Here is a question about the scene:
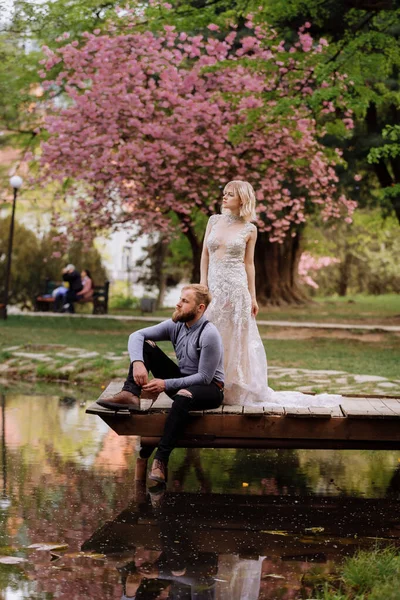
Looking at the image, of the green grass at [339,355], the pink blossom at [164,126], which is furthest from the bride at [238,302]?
the pink blossom at [164,126]

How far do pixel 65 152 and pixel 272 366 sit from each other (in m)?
11.5

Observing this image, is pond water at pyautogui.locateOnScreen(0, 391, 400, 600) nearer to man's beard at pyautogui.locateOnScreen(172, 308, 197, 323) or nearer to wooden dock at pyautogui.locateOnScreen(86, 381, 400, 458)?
wooden dock at pyautogui.locateOnScreen(86, 381, 400, 458)

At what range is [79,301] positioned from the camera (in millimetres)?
33094

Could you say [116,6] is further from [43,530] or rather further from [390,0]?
[43,530]

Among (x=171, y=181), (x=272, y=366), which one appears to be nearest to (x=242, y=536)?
(x=272, y=366)

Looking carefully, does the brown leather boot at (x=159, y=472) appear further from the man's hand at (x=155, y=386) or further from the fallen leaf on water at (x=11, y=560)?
the fallen leaf on water at (x=11, y=560)

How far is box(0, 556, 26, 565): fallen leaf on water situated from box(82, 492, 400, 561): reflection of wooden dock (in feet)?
1.50

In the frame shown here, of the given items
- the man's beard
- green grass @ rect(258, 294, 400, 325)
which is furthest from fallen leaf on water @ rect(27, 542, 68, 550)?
green grass @ rect(258, 294, 400, 325)

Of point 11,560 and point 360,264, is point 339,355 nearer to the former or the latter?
point 11,560

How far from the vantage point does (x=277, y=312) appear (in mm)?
Answer: 35750

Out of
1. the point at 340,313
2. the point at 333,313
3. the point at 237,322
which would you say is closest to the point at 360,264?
the point at 340,313

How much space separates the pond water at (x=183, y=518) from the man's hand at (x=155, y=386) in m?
0.74

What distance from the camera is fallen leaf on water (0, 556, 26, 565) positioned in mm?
5973

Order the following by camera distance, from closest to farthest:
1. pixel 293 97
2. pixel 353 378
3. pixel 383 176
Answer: pixel 353 378 → pixel 293 97 → pixel 383 176
